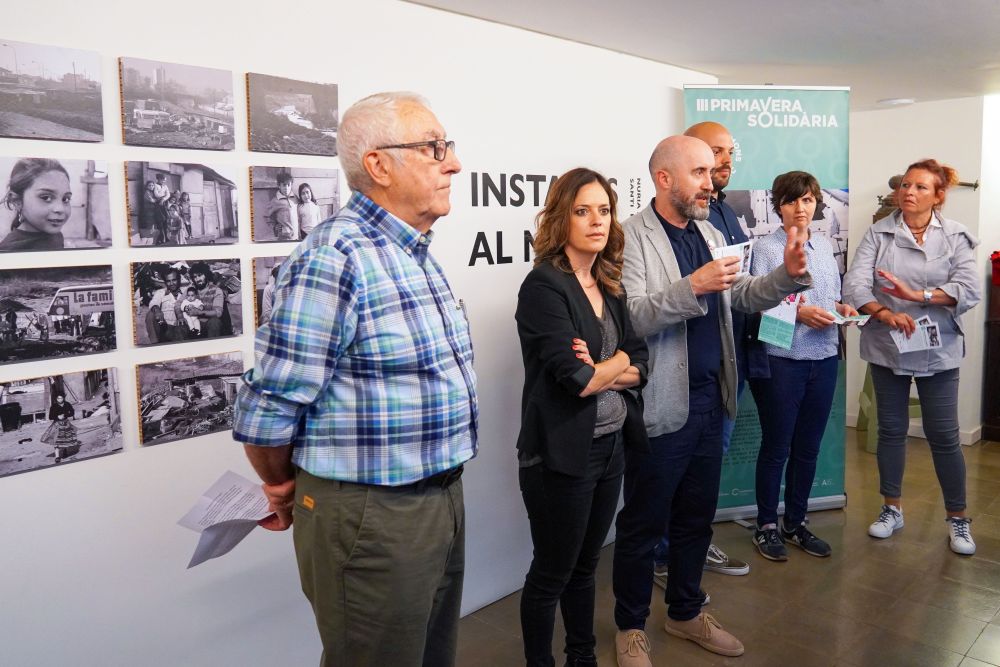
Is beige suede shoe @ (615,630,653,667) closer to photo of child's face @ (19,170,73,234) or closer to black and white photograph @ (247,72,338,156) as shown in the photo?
black and white photograph @ (247,72,338,156)

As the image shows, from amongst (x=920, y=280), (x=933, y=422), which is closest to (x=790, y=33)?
(x=920, y=280)

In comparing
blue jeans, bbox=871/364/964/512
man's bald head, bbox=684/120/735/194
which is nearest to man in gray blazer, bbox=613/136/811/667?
man's bald head, bbox=684/120/735/194

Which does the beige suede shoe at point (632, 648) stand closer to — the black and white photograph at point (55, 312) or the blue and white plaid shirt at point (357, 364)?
the blue and white plaid shirt at point (357, 364)

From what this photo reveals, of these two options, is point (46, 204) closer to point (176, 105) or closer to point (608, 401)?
point (176, 105)

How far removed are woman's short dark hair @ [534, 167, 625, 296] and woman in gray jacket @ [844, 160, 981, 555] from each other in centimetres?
191

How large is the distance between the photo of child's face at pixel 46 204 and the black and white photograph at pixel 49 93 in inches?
4.1

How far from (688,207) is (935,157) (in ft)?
13.1

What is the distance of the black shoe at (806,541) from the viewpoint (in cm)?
366

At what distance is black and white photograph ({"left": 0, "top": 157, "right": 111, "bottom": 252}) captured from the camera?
183cm

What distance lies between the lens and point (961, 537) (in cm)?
367

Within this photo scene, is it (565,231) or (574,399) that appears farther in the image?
(565,231)

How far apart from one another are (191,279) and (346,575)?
1.10 metres

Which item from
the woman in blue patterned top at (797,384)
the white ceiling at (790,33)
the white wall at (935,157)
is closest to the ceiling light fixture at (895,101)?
the white wall at (935,157)

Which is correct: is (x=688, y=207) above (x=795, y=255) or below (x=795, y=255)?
above
